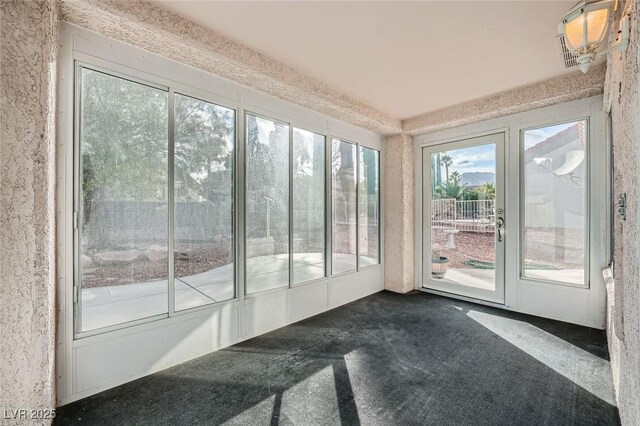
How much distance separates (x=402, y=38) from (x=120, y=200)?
8.75 ft

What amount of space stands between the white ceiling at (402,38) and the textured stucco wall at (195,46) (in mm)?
93

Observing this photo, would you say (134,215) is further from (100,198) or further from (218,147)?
(218,147)

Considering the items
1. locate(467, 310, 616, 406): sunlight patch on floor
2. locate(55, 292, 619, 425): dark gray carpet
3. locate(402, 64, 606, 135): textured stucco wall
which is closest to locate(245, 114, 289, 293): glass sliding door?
locate(55, 292, 619, 425): dark gray carpet

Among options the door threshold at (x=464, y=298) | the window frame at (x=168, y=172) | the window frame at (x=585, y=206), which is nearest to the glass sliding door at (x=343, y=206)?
the door threshold at (x=464, y=298)

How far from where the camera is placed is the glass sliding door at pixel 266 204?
10.1 feet

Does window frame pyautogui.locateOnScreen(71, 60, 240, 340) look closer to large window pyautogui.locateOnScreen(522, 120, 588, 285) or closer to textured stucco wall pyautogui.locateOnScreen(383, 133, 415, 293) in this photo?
textured stucco wall pyautogui.locateOnScreen(383, 133, 415, 293)

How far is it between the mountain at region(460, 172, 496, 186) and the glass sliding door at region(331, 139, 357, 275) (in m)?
1.63

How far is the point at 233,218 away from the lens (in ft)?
9.65

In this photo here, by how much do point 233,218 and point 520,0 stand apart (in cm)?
293

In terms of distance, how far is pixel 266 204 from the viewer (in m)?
3.25

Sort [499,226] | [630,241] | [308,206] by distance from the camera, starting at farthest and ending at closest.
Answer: [499,226] < [308,206] < [630,241]

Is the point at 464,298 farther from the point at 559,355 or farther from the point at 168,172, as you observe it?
the point at 168,172

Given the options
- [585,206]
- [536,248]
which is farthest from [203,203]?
[585,206]

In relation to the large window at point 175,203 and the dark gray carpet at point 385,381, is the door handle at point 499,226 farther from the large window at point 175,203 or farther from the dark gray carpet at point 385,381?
the large window at point 175,203
